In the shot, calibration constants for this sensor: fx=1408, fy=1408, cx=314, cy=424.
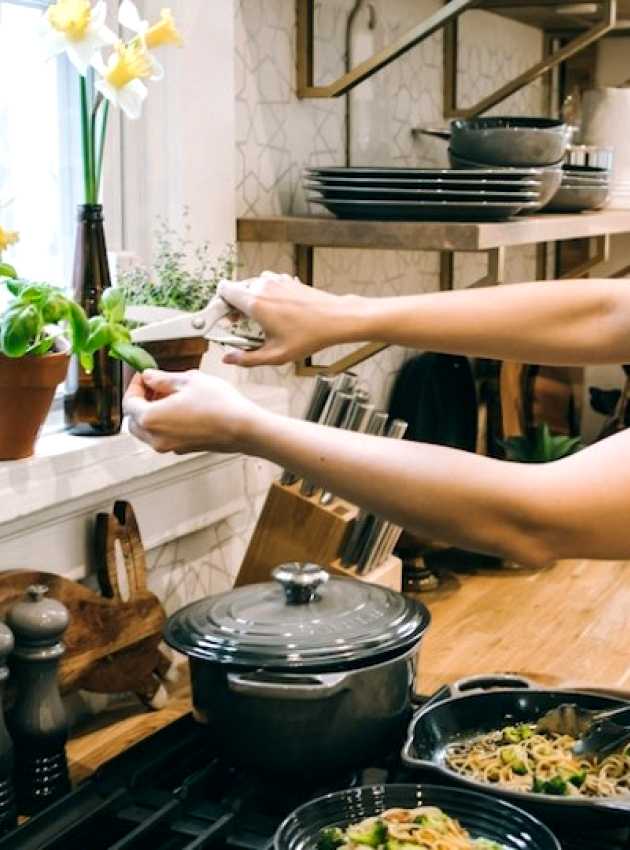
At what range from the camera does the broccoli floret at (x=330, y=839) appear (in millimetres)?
1237

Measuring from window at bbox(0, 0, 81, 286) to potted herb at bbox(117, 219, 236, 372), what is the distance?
10 cm

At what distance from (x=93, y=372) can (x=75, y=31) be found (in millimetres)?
383

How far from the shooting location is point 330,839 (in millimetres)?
1243

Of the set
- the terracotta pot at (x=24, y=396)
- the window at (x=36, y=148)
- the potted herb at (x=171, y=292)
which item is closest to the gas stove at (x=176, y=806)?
the terracotta pot at (x=24, y=396)

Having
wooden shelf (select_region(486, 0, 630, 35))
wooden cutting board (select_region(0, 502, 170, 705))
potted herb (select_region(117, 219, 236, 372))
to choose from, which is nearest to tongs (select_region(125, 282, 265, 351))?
potted herb (select_region(117, 219, 236, 372))

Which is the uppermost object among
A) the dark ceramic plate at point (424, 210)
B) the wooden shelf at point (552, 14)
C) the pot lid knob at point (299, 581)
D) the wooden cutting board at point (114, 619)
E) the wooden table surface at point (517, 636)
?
the wooden shelf at point (552, 14)

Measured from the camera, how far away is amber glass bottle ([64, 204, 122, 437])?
159 centimetres

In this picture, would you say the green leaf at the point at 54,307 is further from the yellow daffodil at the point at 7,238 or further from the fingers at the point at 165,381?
the fingers at the point at 165,381

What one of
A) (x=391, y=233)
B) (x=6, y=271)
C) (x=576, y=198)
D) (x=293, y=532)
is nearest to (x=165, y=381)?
(x=6, y=271)

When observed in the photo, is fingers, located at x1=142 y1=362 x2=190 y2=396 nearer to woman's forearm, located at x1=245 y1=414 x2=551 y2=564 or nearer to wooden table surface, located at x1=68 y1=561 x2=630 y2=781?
woman's forearm, located at x1=245 y1=414 x2=551 y2=564

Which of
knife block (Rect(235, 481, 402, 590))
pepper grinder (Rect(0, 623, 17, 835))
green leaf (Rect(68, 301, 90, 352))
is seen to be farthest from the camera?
knife block (Rect(235, 481, 402, 590))

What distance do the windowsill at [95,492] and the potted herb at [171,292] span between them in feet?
0.37

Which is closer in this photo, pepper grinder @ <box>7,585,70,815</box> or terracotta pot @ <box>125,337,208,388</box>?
pepper grinder @ <box>7,585,70,815</box>

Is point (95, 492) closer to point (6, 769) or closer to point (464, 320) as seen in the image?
point (6, 769)
